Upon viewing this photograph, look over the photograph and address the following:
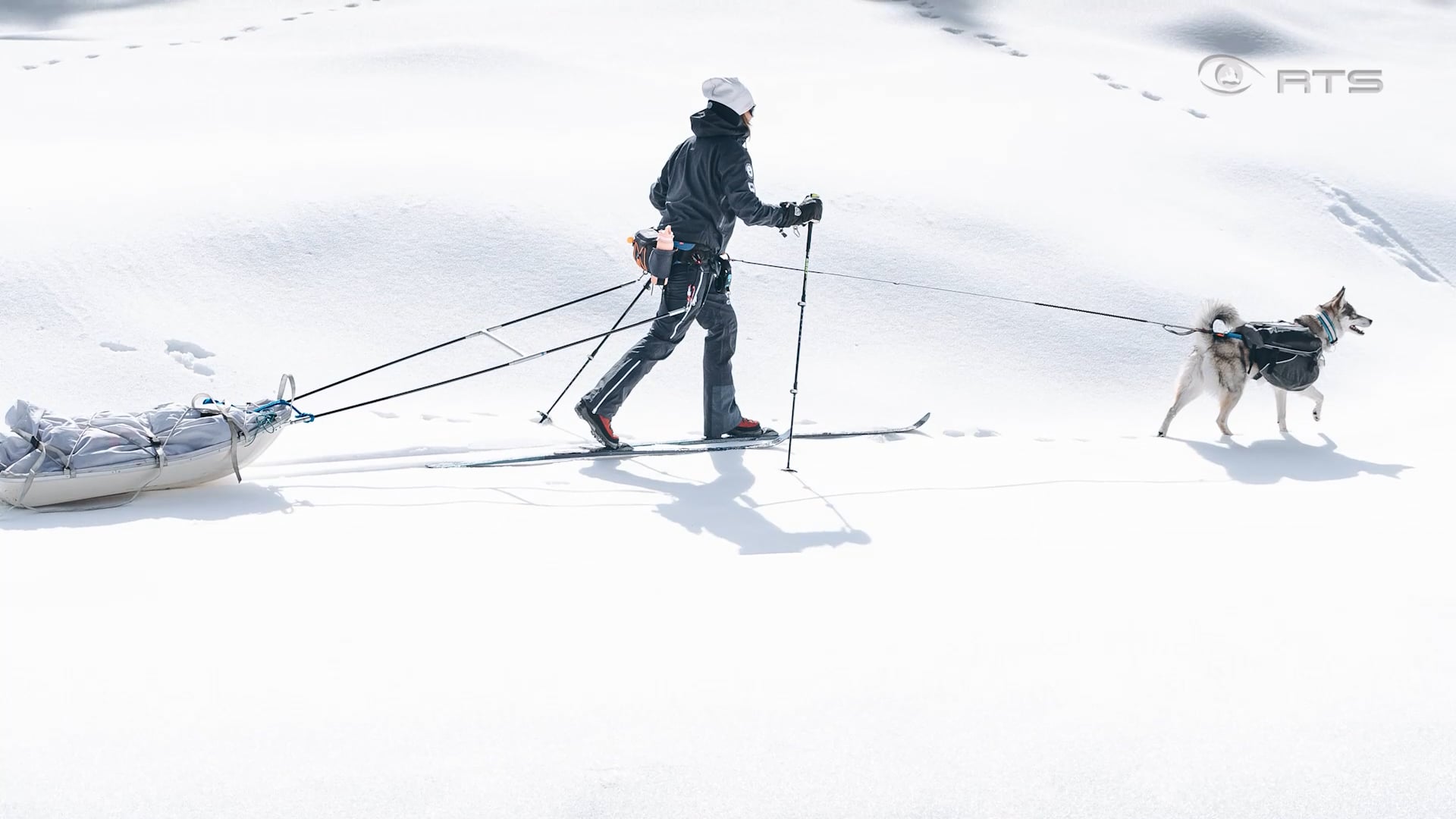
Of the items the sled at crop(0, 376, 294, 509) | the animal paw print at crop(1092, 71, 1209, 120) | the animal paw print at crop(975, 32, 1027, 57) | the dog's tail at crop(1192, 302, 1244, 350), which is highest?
the animal paw print at crop(975, 32, 1027, 57)

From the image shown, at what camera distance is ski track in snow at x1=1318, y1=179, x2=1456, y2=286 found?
7992 mm

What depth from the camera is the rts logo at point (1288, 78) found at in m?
11.1

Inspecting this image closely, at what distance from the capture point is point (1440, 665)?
3.00 meters

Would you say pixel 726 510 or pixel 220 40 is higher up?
pixel 220 40

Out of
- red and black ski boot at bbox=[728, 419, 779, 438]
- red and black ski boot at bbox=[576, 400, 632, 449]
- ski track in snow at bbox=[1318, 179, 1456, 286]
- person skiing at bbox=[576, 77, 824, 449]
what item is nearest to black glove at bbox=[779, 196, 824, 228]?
person skiing at bbox=[576, 77, 824, 449]

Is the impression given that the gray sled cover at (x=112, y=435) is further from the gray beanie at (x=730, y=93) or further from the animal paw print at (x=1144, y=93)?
the animal paw print at (x=1144, y=93)

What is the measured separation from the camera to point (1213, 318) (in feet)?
17.9

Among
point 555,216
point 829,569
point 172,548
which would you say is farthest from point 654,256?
point 555,216

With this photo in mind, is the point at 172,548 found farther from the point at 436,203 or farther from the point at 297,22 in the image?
the point at 297,22

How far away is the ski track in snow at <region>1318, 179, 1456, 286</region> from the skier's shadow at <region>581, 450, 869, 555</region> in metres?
5.42

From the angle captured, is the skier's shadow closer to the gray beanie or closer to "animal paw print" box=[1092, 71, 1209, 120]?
the gray beanie

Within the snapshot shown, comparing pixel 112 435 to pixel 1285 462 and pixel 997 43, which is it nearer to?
pixel 1285 462

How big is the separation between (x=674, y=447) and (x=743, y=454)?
299 mm

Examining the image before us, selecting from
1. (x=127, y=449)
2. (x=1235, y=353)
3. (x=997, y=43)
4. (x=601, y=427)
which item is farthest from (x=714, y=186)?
(x=997, y=43)
